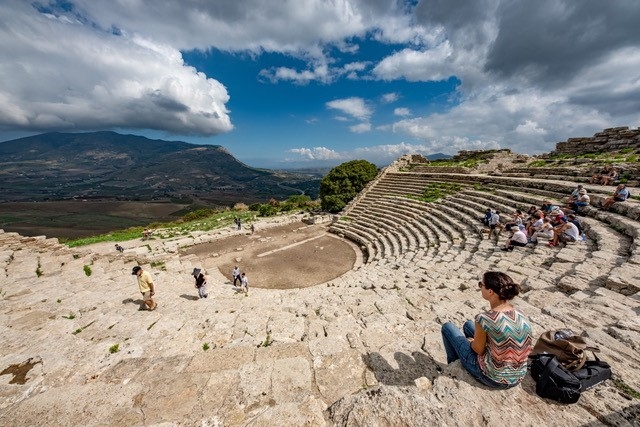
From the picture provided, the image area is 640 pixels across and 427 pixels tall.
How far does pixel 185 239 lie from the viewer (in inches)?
698

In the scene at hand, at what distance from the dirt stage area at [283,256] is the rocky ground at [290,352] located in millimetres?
4021

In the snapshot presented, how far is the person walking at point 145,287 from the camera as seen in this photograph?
6.64m

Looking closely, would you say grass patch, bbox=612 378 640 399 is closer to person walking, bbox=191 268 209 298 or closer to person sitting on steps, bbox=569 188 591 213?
person walking, bbox=191 268 209 298

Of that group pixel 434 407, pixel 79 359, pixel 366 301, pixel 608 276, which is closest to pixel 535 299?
pixel 608 276

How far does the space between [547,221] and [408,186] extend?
Answer: 14043 millimetres

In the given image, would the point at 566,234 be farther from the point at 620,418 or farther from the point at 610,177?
the point at 620,418

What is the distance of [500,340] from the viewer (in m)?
2.71

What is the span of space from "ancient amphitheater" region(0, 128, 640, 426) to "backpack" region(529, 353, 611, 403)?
4.6 inches

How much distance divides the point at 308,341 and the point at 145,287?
4868mm

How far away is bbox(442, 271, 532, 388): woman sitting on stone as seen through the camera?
268 cm

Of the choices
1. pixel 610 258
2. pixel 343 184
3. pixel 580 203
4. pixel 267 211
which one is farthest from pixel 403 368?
pixel 343 184

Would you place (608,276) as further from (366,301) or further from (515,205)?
(515,205)

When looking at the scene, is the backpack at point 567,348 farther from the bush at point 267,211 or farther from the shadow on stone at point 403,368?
the bush at point 267,211

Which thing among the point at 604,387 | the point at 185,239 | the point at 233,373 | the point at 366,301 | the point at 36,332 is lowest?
the point at 185,239
